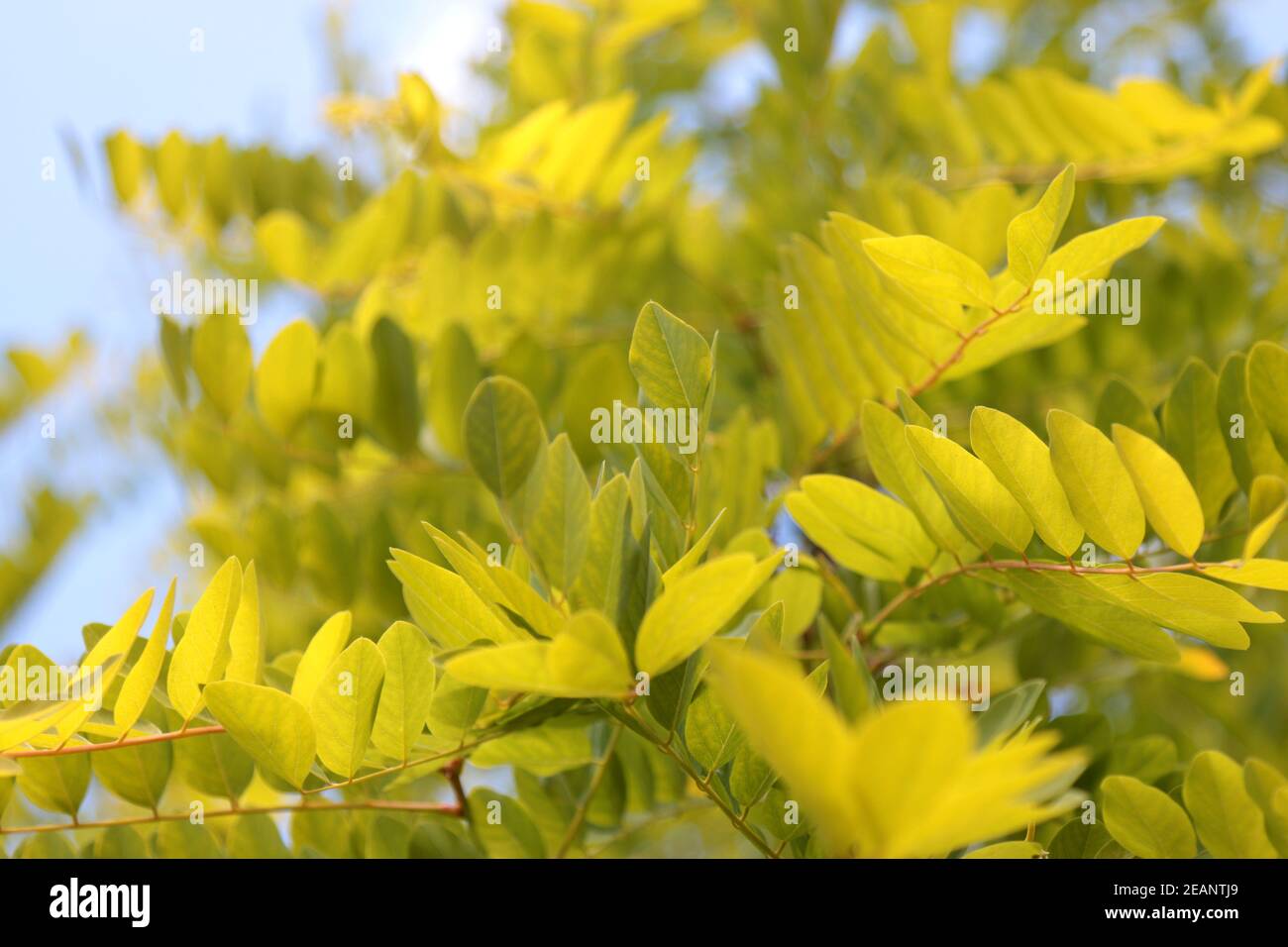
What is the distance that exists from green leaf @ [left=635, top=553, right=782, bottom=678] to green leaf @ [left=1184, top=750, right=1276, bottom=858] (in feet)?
0.67

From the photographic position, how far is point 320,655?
39cm

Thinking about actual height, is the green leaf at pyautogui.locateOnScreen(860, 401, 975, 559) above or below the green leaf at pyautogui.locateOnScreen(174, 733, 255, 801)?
above

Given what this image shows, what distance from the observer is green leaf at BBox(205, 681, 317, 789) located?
35 cm

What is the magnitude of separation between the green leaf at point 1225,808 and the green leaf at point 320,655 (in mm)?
318

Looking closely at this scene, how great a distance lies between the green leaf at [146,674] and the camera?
1.20ft

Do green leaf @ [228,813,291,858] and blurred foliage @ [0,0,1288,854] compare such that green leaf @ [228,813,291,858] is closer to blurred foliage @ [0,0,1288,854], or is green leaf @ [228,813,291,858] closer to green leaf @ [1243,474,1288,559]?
blurred foliage @ [0,0,1288,854]

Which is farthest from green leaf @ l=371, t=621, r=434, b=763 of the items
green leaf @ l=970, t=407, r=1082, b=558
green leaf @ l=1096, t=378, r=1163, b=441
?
green leaf @ l=1096, t=378, r=1163, b=441

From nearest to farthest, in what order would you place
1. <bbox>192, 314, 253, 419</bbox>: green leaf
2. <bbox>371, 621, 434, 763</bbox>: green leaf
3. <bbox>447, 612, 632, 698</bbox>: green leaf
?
<bbox>447, 612, 632, 698</bbox>: green leaf → <bbox>371, 621, 434, 763</bbox>: green leaf → <bbox>192, 314, 253, 419</bbox>: green leaf

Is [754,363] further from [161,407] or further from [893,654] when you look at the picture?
[161,407]

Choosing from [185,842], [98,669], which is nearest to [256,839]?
[185,842]

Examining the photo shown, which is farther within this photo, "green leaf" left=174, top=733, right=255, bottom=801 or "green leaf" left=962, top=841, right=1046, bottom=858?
"green leaf" left=174, top=733, right=255, bottom=801

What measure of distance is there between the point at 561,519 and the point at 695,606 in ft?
0.23

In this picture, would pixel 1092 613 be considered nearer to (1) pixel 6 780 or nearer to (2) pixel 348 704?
(2) pixel 348 704

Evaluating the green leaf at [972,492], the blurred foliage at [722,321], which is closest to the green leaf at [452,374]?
the blurred foliage at [722,321]
